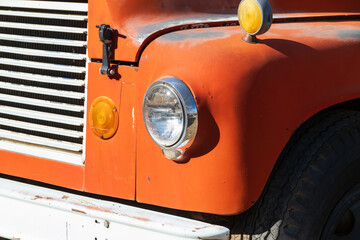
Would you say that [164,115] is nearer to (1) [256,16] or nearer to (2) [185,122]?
(2) [185,122]

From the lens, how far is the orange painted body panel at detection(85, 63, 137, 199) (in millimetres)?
2006

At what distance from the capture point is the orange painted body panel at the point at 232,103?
1.79 metres

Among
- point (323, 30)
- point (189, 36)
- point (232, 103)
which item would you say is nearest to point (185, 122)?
point (232, 103)

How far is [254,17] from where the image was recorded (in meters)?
1.84

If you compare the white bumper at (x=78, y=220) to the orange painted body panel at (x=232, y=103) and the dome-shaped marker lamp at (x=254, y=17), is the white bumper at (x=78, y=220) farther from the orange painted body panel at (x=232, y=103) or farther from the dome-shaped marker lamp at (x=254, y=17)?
the dome-shaped marker lamp at (x=254, y=17)

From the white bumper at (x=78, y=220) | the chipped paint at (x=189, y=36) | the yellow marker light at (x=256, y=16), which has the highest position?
the yellow marker light at (x=256, y=16)

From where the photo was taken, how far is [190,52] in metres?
1.87

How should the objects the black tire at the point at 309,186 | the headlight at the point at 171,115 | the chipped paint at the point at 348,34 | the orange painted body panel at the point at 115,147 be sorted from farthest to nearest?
1. the chipped paint at the point at 348,34
2. the orange painted body panel at the point at 115,147
3. the black tire at the point at 309,186
4. the headlight at the point at 171,115

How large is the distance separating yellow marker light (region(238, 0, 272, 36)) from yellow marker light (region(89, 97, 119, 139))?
592mm

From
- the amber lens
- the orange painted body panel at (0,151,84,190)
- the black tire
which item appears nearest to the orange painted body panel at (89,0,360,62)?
the amber lens

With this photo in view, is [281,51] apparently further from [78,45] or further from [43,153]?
[43,153]

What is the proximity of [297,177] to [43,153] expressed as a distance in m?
1.12

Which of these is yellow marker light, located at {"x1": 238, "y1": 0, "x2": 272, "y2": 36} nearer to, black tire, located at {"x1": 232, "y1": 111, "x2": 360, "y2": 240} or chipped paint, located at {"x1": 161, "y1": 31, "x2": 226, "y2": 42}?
chipped paint, located at {"x1": 161, "y1": 31, "x2": 226, "y2": 42}

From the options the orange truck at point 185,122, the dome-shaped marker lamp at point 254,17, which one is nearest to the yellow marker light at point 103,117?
the orange truck at point 185,122
